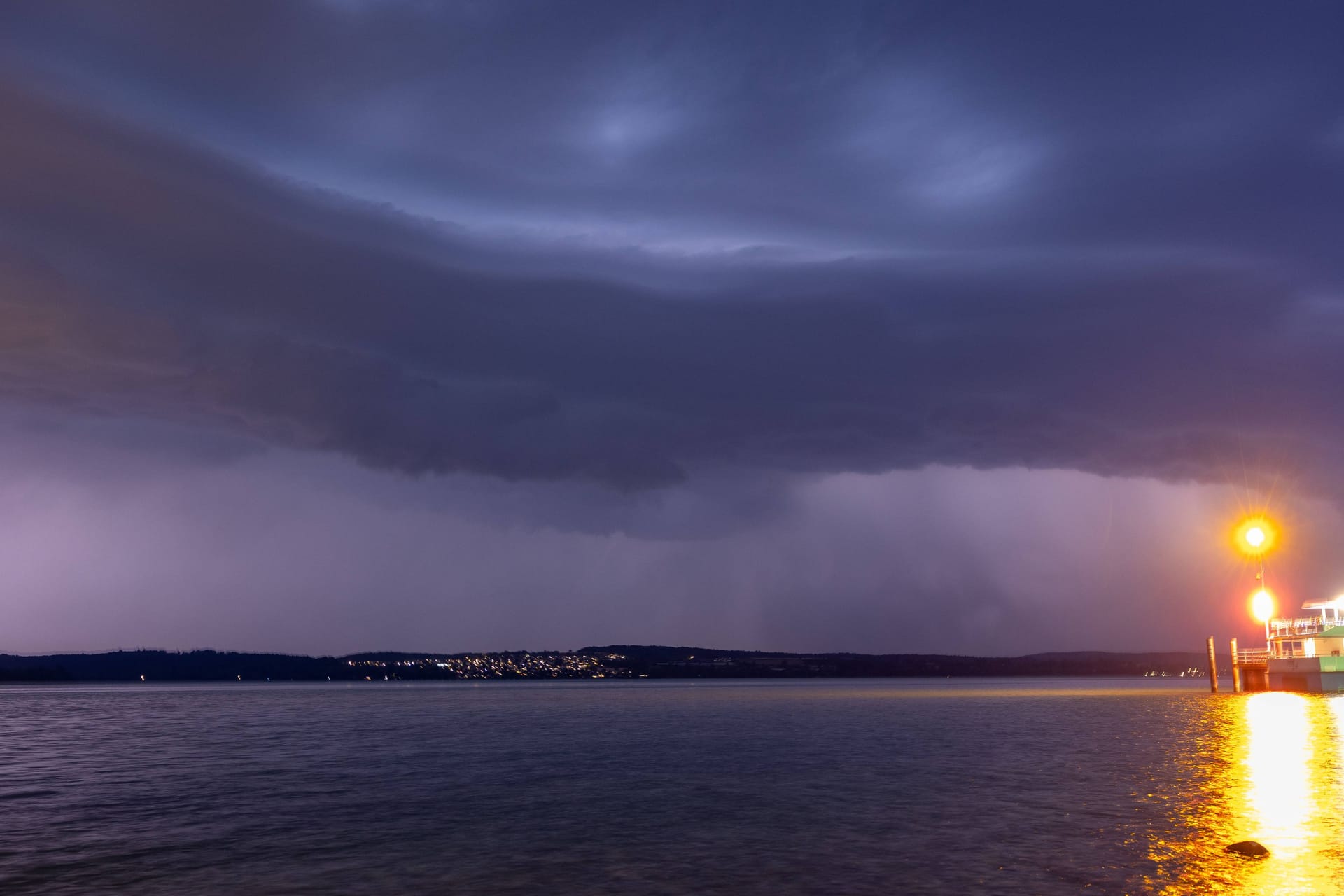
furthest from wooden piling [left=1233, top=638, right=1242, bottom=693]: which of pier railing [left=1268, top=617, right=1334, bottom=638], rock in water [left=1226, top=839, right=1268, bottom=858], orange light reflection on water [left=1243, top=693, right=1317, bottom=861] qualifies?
rock in water [left=1226, top=839, right=1268, bottom=858]

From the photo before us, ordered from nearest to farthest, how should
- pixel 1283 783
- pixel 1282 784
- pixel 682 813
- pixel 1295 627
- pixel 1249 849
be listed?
pixel 1249 849, pixel 682 813, pixel 1282 784, pixel 1283 783, pixel 1295 627

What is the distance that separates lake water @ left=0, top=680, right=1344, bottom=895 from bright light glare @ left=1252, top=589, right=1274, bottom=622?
6057 cm

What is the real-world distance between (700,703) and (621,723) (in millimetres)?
75464

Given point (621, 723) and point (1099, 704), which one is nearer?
point (621, 723)

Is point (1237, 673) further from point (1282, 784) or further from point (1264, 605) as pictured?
point (1282, 784)

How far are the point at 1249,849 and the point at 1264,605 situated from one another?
14346 centimetres

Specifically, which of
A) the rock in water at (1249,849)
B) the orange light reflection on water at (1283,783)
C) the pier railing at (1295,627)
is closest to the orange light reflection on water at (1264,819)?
the orange light reflection on water at (1283,783)

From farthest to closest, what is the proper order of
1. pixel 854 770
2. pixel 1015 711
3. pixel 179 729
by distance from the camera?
pixel 1015 711 → pixel 179 729 → pixel 854 770

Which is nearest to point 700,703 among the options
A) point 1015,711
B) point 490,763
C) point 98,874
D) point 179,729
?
point 1015,711

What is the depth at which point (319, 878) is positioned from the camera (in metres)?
31.5

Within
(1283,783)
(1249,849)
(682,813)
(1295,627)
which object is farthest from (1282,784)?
(1295,627)

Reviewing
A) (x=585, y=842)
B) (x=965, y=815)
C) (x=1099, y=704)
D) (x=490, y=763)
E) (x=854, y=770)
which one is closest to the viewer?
(x=585, y=842)

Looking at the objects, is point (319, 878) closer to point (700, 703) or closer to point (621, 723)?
point (621, 723)

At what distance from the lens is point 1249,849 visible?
3378cm
